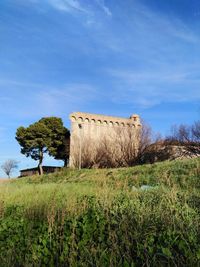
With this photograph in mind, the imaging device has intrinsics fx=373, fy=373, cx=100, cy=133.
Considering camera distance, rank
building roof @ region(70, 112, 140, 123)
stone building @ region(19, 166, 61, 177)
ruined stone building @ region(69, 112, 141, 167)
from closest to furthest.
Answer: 1. ruined stone building @ region(69, 112, 141, 167)
2. building roof @ region(70, 112, 140, 123)
3. stone building @ region(19, 166, 61, 177)

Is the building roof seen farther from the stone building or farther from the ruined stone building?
the stone building

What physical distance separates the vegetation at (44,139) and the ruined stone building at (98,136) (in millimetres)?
2927

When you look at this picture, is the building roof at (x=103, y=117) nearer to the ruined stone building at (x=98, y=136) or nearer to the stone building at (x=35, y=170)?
the ruined stone building at (x=98, y=136)

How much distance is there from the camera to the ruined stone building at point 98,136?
121 ft

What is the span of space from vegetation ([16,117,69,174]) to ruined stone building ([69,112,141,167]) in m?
2.93

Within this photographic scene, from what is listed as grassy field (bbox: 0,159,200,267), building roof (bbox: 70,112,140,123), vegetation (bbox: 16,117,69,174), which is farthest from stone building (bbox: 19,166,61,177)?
grassy field (bbox: 0,159,200,267)

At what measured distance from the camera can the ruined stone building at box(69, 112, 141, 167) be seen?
121 feet

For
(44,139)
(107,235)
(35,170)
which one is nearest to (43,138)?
(44,139)

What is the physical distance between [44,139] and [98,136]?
609cm

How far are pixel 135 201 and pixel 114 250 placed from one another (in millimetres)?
2072

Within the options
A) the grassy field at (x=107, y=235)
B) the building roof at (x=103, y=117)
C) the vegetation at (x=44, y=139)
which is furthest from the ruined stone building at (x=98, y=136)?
the grassy field at (x=107, y=235)

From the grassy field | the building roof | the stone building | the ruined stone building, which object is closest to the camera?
the grassy field

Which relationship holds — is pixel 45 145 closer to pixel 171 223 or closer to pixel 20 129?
pixel 20 129

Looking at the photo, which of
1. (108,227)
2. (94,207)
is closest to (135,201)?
(94,207)
